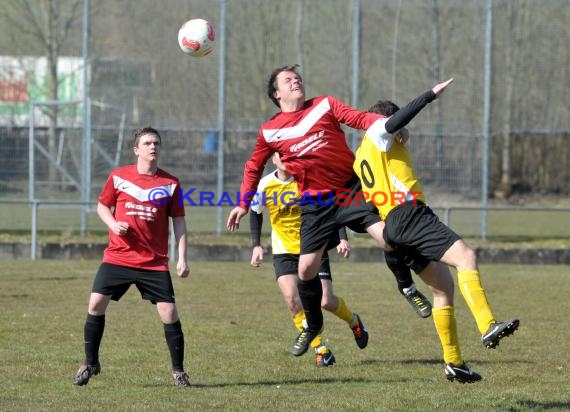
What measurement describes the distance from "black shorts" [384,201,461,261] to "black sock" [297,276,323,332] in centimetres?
155

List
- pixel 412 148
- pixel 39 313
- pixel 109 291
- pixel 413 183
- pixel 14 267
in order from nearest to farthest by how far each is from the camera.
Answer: pixel 413 183 → pixel 109 291 → pixel 39 313 → pixel 14 267 → pixel 412 148

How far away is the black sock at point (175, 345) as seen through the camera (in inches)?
285

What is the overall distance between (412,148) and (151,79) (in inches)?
203

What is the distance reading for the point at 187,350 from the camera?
8953 mm

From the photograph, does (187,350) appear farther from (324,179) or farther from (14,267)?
(14,267)

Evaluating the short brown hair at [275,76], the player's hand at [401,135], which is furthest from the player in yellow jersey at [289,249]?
the player's hand at [401,135]

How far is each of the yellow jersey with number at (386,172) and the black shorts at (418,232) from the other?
0.07 m

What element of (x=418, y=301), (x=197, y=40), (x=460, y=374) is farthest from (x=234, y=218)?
(x=197, y=40)

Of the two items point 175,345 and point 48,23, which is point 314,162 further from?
point 48,23

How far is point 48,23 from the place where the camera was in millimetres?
20906

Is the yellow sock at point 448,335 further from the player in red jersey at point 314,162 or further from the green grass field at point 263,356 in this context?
the player in red jersey at point 314,162

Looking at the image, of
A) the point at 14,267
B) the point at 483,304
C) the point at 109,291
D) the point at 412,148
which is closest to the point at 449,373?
the point at 483,304

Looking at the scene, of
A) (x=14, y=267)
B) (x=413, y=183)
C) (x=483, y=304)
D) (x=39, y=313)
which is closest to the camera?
(x=483, y=304)

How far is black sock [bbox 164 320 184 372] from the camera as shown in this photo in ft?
23.7
